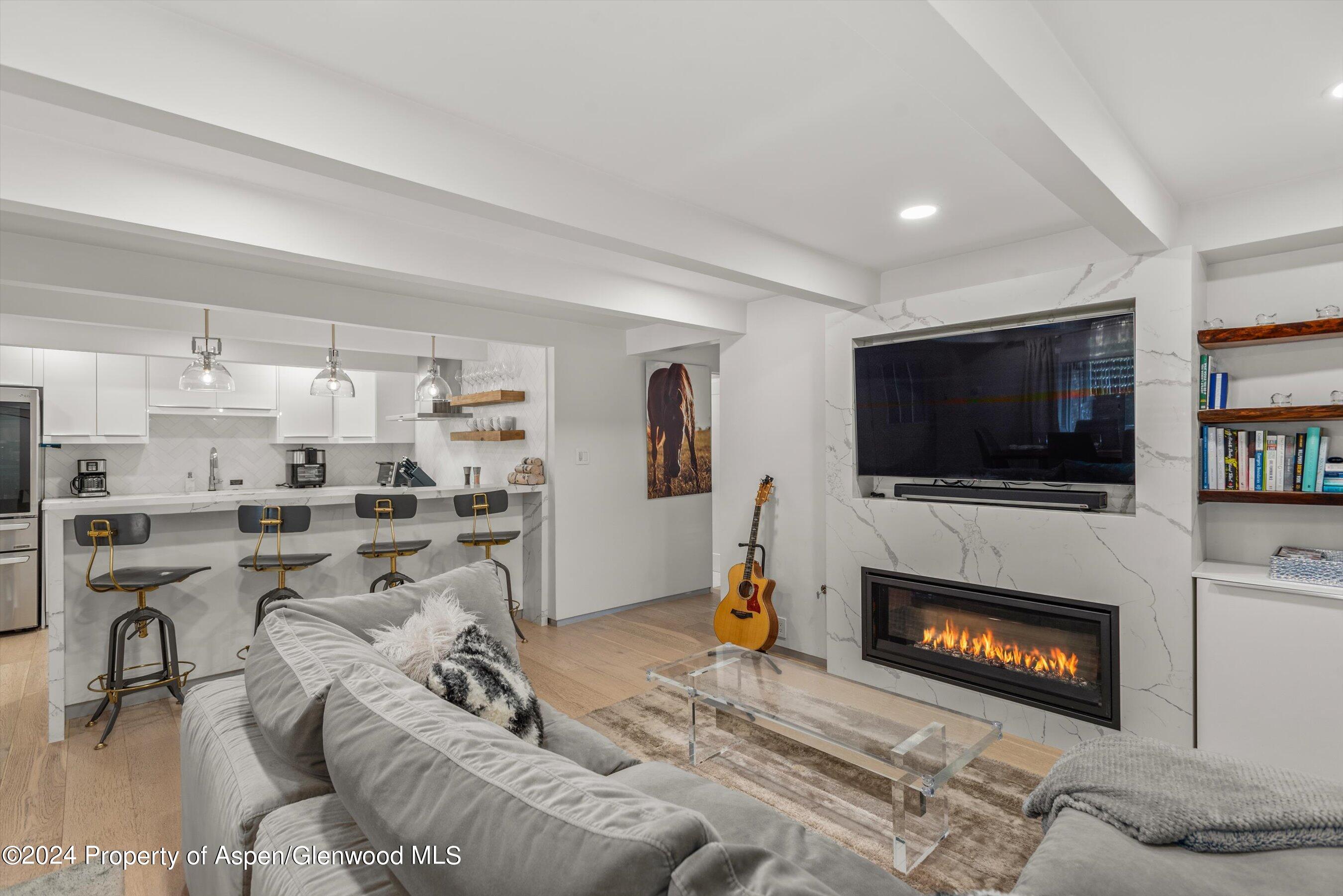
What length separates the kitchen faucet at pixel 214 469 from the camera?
20.9 feet

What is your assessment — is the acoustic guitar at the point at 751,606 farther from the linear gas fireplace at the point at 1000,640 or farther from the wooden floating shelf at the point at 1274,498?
the wooden floating shelf at the point at 1274,498

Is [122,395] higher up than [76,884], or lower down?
higher up

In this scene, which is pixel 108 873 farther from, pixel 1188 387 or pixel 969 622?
pixel 1188 387

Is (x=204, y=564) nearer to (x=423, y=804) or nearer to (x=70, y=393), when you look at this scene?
(x=70, y=393)

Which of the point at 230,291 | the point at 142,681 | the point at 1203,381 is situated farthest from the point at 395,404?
the point at 1203,381

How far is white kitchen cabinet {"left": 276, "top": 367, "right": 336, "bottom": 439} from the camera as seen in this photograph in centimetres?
664

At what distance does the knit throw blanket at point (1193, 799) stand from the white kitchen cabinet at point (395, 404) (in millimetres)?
6823

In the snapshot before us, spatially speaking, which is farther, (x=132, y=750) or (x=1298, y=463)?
(x=132, y=750)

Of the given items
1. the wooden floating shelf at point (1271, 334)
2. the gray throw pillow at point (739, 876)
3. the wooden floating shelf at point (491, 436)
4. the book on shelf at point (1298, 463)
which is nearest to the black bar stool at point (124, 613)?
the wooden floating shelf at point (491, 436)

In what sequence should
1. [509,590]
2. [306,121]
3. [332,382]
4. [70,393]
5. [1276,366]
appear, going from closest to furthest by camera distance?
1. [306,121]
2. [1276,366]
3. [332,382]
4. [509,590]
5. [70,393]

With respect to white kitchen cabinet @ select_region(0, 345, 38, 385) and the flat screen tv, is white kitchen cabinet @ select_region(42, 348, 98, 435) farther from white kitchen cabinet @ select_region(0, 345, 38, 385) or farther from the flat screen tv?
the flat screen tv

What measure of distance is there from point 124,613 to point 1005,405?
4797 mm

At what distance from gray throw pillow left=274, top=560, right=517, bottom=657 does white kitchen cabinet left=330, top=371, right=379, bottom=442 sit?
16.9 feet

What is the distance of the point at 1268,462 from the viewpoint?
2855 millimetres
